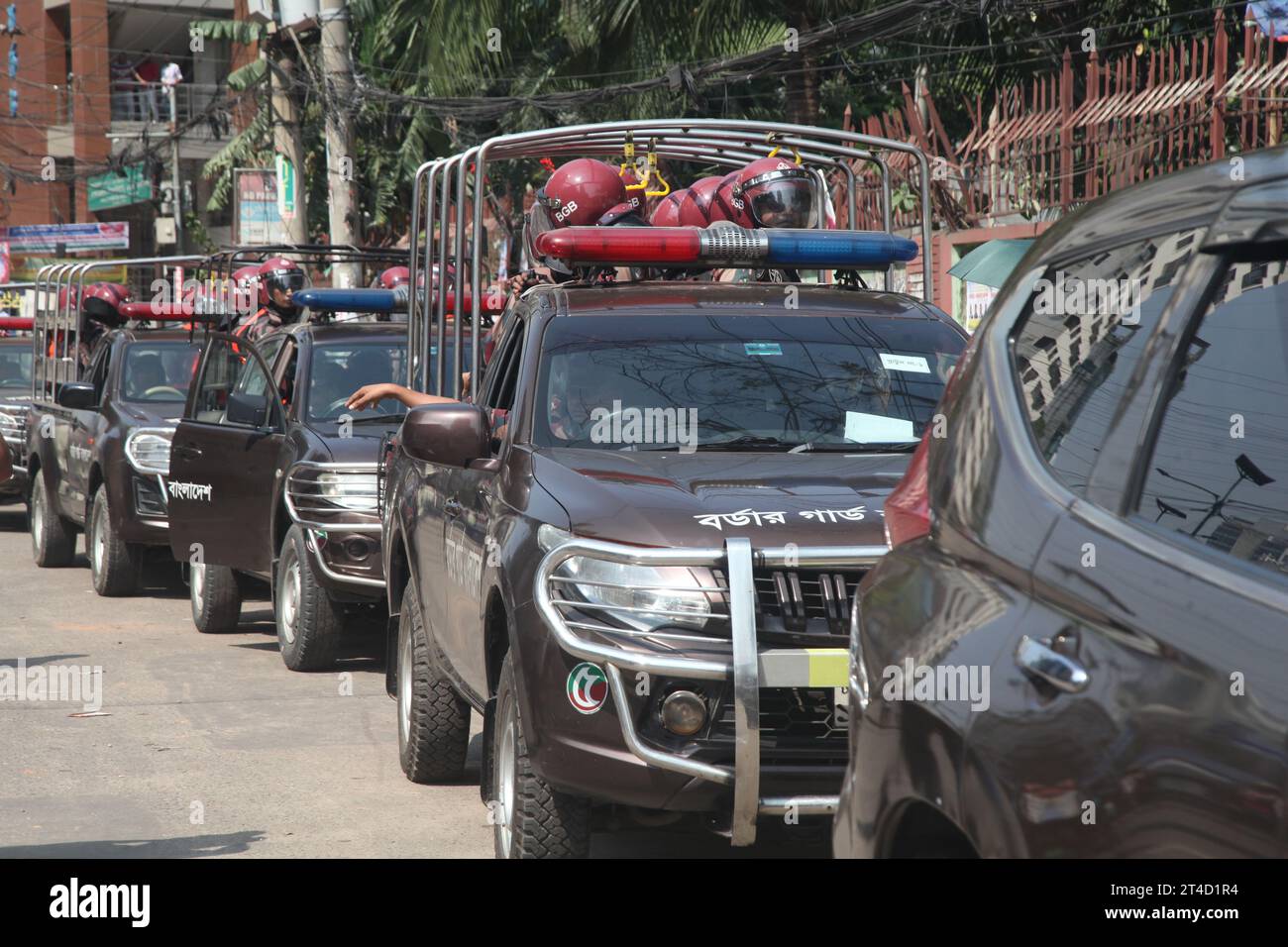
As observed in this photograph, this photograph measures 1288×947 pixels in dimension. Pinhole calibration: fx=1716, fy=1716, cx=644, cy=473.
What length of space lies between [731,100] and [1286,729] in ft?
80.2

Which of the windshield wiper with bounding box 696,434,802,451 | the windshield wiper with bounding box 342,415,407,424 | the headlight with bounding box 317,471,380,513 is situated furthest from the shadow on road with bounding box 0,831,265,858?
the windshield wiper with bounding box 342,415,407,424

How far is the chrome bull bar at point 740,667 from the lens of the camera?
173 inches

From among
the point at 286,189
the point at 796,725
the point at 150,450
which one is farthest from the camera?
the point at 286,189

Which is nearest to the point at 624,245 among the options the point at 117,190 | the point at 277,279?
the point at 277,279

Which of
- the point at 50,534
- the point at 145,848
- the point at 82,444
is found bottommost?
the point at 50,534

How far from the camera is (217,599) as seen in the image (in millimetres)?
10836

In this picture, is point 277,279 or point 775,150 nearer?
point 775,150

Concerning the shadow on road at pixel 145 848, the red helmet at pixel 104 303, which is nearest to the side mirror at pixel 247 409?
the shadow on road at pixel 145 848

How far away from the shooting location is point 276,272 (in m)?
13.3

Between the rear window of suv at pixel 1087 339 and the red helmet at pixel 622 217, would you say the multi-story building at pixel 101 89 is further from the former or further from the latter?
the rear window of suv at pixel 1087 339

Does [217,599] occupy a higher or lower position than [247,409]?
lower

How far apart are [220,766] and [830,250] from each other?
10.9ft

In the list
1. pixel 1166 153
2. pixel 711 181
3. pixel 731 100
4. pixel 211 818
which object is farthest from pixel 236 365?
pixel 731 100

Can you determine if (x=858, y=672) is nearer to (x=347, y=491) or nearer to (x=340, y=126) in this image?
(x=347, y=491)
